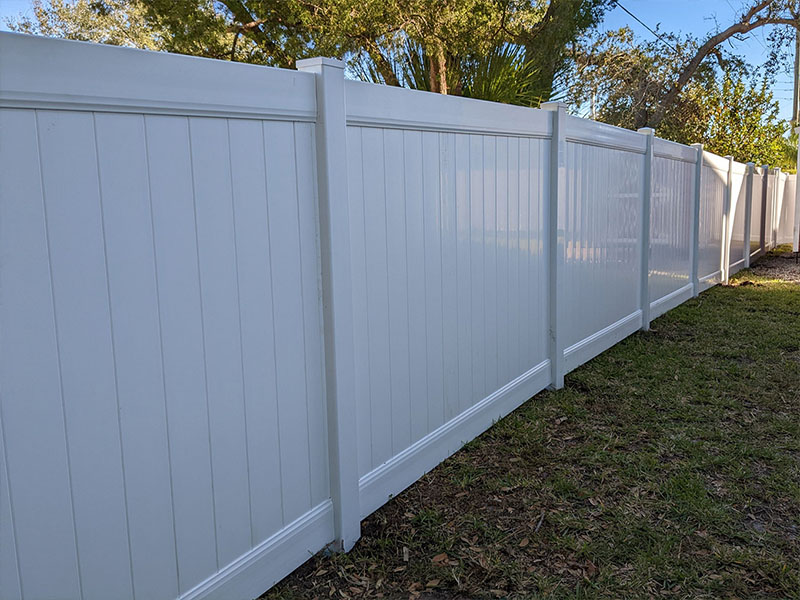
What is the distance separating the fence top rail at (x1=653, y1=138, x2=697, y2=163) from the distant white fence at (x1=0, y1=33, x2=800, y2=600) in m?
3.30

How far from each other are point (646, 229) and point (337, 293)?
4.82m

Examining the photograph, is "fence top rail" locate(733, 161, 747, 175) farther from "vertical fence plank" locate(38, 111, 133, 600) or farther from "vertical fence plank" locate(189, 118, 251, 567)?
"vertical fence plank" locate(38, 111, 133, 600)

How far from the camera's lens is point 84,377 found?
1781 millimetres

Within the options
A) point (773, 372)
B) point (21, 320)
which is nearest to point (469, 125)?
point (21, 320)

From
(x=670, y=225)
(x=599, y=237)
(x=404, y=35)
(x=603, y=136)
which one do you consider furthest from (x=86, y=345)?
(x=404, y=35)

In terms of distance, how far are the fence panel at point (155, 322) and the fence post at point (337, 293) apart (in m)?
0.06

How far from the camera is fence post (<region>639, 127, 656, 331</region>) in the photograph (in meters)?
6.61

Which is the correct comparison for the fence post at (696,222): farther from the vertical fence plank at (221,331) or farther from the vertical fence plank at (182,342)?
the vertical fence plank at (182,342)

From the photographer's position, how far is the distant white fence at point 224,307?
5.52ft


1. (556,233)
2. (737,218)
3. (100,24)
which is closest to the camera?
(556,233)

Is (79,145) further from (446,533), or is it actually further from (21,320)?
(446,533)

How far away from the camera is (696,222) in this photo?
8.29 m

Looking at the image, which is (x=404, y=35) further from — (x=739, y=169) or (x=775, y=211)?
(x=775, y=211)

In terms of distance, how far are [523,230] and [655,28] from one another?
14.9m
